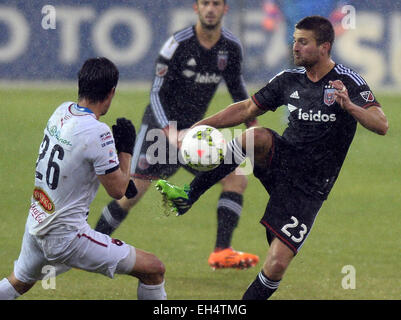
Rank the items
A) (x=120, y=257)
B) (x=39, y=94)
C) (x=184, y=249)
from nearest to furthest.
A: (x=120, y=257) < (x=184, y=249) < (x=39, y=94)

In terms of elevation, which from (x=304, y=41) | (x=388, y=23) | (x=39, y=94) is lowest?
(x=39, y=94)

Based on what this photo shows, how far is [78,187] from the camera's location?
5.97 metres

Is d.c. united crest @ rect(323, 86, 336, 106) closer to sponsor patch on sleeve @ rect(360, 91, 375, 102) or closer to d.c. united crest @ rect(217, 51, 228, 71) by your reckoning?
sponsor patch on sleeve @ rect(360, 91, 375, 102)

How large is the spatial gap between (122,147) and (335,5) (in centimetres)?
1274

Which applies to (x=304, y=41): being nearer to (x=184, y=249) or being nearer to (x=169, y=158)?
(x=169, y=158)

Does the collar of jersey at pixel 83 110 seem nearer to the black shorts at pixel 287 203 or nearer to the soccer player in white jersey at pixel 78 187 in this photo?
the soccer player in white jersey at pixel 78 187

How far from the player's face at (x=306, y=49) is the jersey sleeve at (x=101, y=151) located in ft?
5.78

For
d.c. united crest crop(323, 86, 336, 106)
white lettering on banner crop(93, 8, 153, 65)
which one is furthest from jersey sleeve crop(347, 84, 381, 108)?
white lettering on banner crop(93, 8, 153, 65)

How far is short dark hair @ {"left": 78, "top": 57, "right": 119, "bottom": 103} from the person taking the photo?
598 centimetres

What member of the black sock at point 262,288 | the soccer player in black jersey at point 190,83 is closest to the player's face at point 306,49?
the black sock at point 262,288

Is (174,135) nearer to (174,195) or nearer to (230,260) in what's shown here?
(230,260)
